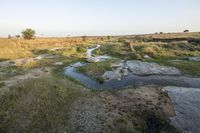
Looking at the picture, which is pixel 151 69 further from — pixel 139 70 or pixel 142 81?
pixel 142 81

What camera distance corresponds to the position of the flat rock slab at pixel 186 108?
1878 cm

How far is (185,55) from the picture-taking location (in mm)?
55031

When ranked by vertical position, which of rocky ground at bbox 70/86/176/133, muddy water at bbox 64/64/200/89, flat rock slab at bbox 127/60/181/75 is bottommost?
muddy water at bbox 64/64/200/89

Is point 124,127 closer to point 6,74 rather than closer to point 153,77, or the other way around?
point 153,77

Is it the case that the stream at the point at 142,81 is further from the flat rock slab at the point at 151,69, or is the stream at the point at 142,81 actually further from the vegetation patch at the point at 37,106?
the vegetation patch at the point at 37,106

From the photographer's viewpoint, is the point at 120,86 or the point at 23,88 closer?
the point at 23,88

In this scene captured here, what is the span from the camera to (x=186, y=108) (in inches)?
878

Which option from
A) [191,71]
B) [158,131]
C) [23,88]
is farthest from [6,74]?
[191,71]

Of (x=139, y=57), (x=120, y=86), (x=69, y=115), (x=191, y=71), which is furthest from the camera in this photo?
(x=139, y=57)

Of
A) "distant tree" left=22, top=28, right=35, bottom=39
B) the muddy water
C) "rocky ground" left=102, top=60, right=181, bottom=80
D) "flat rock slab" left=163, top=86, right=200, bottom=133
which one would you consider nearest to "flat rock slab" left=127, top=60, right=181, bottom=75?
"rocky ground" left=102, top=60, right=181, bottom=80

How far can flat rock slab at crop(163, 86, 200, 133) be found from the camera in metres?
18.8

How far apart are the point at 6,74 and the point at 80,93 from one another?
16122mm

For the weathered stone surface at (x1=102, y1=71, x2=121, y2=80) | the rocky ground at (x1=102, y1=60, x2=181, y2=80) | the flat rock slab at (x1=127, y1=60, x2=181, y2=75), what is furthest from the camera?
the flat rock slab at (x1=127, y1=60, x2=181, y2=75)

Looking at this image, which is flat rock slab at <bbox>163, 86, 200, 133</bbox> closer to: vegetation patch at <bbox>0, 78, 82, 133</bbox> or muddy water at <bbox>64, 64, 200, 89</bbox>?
muddy water at <bbox>64, 64, 200, 89</bbox>
